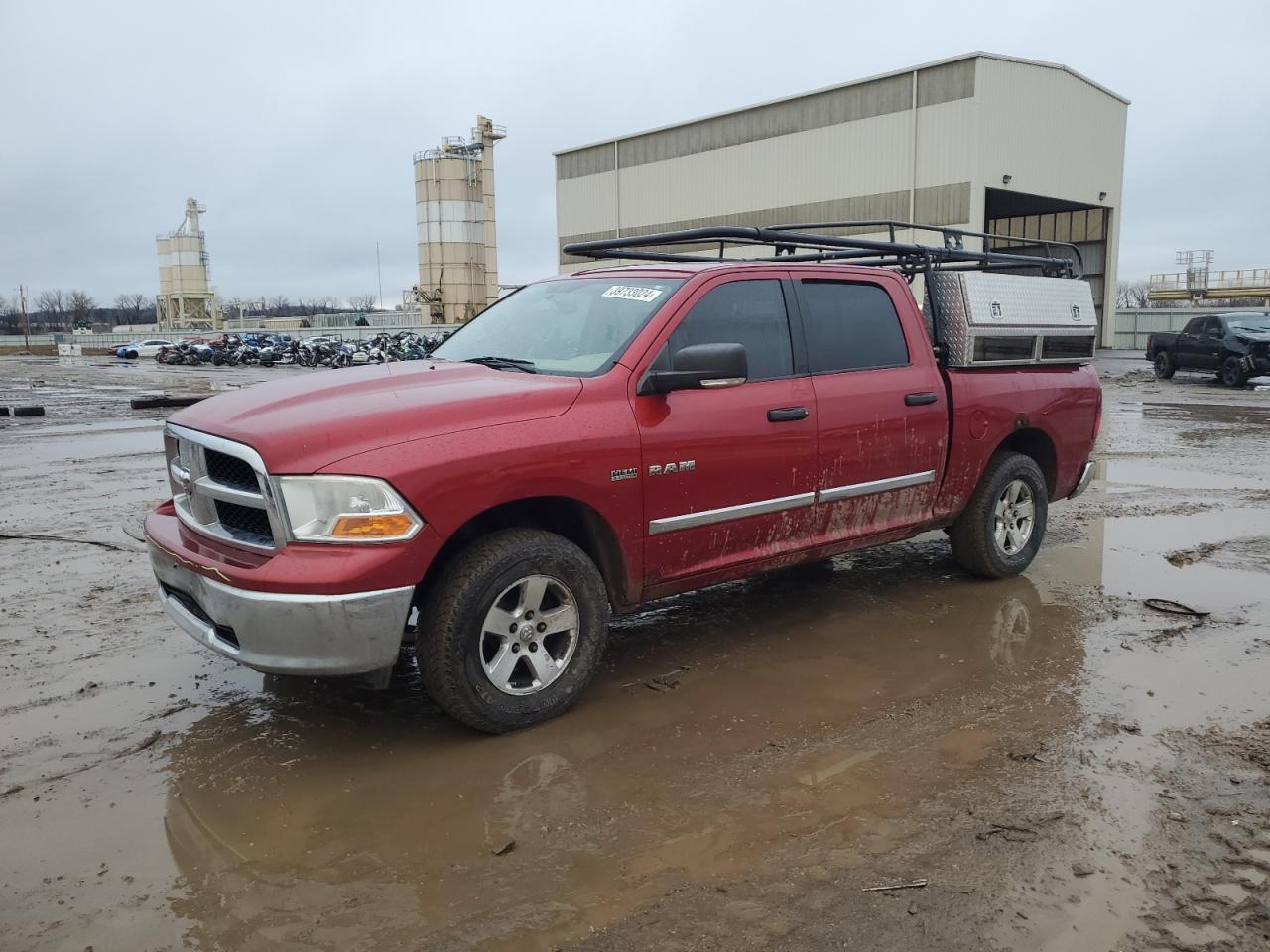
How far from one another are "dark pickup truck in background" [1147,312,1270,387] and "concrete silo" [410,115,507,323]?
46.9 metres

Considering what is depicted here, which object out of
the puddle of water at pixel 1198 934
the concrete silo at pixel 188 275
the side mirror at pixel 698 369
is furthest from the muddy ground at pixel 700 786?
the concrete silo at pixel 188 275

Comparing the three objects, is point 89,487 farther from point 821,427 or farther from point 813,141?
point 813,141

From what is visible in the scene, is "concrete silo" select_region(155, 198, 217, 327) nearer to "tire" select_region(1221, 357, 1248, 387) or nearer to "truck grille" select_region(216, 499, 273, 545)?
"tire" select_region(1221, 357, 1248, 387)

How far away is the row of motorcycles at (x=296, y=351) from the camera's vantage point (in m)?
38.5

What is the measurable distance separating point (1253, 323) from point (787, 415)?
76.0 feet

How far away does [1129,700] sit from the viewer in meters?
4.39

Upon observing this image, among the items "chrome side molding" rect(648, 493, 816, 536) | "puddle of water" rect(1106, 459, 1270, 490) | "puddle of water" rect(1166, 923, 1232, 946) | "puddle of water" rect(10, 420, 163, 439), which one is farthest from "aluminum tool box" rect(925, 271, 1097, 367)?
"puddle of water" rect(10, 420, 163, 439)

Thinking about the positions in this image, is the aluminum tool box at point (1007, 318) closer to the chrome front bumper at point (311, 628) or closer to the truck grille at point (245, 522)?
the chrome front bumper at point (311, 628)

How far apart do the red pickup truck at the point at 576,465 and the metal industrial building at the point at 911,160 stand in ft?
91.2

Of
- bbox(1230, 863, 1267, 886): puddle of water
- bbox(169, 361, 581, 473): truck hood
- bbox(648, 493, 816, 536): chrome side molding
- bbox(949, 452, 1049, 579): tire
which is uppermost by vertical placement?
bbox(169, 361, 581, 473): truck hood

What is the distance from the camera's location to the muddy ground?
2830mm

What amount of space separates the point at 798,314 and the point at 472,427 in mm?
2032

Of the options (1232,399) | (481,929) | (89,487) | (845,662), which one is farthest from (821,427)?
(1232,399)

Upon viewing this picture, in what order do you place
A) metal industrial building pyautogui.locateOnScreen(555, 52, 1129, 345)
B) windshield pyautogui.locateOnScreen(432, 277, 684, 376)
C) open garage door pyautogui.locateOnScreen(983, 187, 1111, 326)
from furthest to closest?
open garage door pyautogui.locateOnScreen(983, 187, 1111, 326) < metal industrial building pyautogui.locateOnScreen(555, 52, 1129, 345) < windshield pyautogui.locateOnScreen(432, 277, 684, 376)
